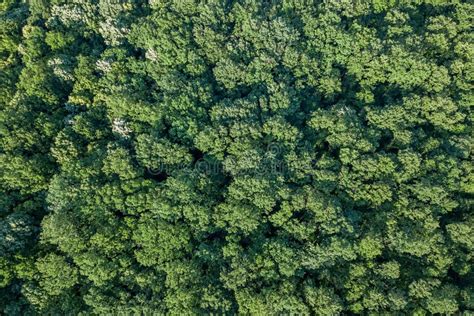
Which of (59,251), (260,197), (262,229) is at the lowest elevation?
(59,251)

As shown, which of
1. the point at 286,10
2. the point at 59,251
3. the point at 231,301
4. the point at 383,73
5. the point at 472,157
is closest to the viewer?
the point at 231,301

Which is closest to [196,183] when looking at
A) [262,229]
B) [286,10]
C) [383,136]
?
[262,229]

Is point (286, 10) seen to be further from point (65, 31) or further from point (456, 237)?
point (456, 237)

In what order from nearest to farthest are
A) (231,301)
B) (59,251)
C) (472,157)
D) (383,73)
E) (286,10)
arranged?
(231,301) < (59,251) < (472,157) < (383,73) < (286,10)

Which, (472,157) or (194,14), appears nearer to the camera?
(472,157)

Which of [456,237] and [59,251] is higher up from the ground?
[456,237]

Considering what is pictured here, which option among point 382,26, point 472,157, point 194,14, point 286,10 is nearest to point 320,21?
point 286,10

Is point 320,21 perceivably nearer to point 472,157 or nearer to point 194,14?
point 194,14
